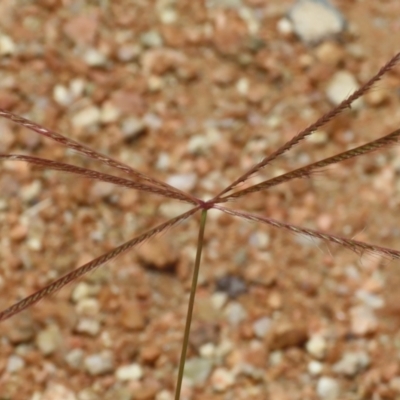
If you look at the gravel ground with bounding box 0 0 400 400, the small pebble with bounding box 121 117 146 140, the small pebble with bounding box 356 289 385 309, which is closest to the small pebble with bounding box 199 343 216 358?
the gravel ground with bounding box 0 0 400 400

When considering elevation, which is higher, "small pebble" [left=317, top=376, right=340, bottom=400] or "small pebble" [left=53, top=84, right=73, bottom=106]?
"small pebble" [left=53, top=84, right=73, bottom=106]

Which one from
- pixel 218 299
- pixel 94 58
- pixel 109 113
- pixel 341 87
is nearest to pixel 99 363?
pixel 218 299

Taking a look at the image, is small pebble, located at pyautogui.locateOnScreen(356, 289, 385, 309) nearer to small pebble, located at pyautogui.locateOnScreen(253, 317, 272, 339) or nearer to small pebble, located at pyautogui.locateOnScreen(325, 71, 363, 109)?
small pebble, located at pyautogui.locateOnScreen(253, 317, 272, 339)

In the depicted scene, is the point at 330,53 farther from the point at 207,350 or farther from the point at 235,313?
the point at 207,350

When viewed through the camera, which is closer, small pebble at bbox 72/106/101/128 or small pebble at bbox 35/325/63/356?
small pebble at bbox 35/325/63/356

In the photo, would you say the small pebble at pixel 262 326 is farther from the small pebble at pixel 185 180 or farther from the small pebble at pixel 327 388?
the small pebble at pixel 185 180
